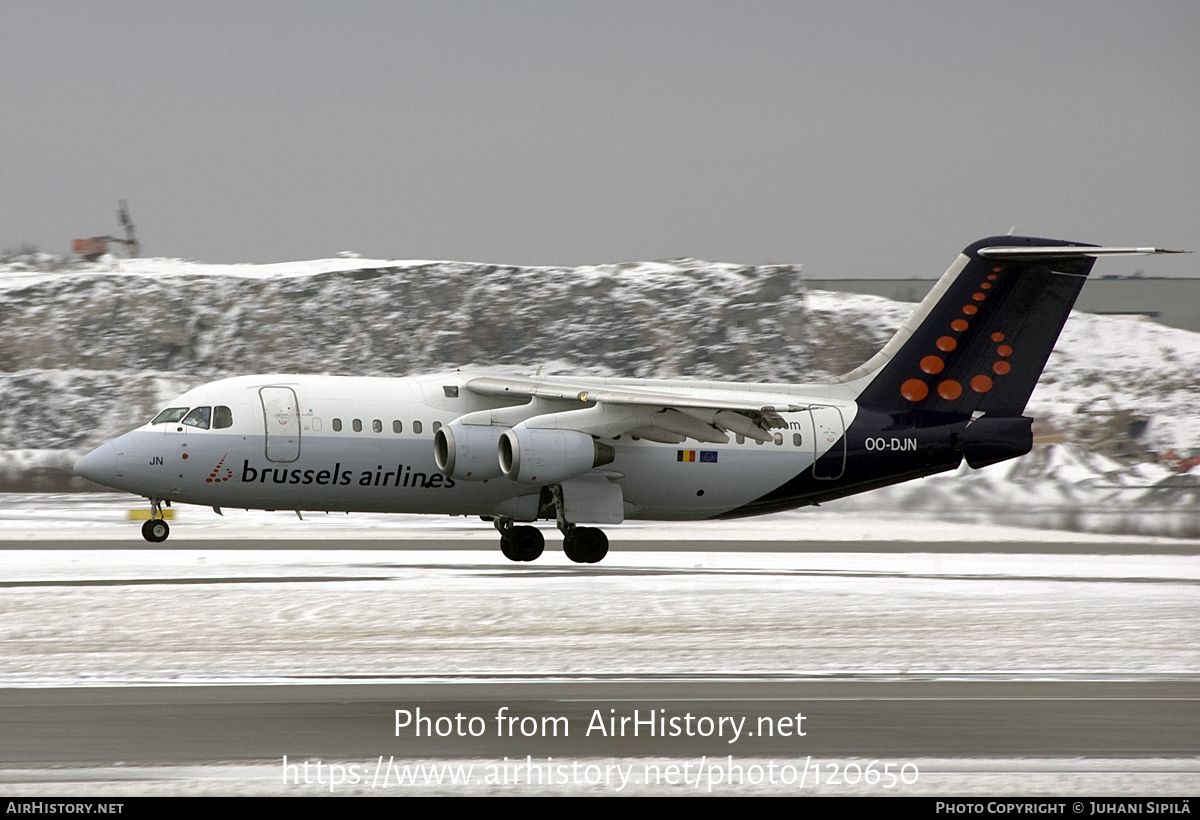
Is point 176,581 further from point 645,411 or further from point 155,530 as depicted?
point 645,411

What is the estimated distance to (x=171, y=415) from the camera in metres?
25.3

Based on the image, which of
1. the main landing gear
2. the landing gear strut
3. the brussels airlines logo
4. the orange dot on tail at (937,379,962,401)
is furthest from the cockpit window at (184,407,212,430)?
the orange dot on tail at (937,379,962,401)

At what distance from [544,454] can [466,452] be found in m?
1.34

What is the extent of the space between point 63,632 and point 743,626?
7484 millimetres

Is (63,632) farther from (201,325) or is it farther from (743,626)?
(201,325)

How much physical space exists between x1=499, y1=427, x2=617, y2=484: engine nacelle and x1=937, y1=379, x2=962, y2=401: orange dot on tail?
7.12 meters

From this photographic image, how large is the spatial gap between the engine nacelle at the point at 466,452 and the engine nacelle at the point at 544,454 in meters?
0.22

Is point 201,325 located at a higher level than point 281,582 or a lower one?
lower

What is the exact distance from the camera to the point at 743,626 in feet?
55.5

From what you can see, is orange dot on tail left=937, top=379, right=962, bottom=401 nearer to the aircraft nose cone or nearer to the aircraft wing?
the aircraft wing

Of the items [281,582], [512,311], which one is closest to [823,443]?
[281,582]

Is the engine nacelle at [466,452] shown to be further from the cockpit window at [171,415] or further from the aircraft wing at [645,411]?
the cockpit window at [171,415]
